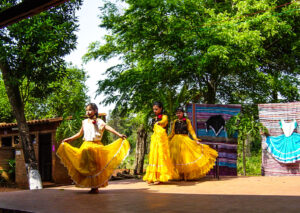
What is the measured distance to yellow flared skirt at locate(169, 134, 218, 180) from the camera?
743cm

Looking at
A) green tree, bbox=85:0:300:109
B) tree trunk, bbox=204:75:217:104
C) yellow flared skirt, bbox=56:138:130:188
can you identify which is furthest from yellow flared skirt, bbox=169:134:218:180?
tree trunk, bbox=204:75:217:104

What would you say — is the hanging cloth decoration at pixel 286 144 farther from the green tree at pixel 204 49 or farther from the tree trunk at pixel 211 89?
the tree trunk at pixel 211 89

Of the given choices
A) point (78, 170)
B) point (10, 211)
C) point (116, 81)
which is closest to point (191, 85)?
point (116, 81)

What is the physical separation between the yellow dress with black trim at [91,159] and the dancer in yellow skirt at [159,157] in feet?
4.40

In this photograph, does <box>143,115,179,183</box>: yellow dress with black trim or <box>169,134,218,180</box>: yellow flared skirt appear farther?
<box>169,134,218,180</box>: yellow flared skirt

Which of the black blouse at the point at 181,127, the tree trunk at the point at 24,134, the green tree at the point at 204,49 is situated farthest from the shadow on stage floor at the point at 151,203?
the green tree at the point at 204,49

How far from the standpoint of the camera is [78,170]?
557 centimetres

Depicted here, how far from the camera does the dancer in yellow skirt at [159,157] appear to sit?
6.96 meters

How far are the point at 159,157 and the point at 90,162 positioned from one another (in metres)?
1.88

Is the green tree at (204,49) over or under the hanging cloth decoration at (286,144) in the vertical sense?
over

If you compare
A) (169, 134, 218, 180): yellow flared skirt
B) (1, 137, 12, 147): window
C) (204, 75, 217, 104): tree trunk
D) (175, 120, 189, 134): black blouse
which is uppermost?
(204, 75, 217, 104): tree trunk

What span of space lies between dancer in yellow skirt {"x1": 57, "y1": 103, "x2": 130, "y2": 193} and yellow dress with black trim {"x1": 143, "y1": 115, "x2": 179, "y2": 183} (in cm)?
132

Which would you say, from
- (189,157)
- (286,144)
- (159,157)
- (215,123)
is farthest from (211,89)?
(159,157)

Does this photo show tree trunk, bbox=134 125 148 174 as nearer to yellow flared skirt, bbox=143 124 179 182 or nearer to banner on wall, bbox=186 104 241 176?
banner on wall, bbox=186 104 241 176
